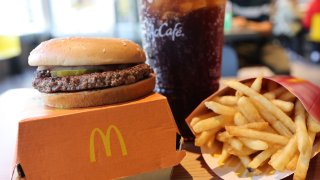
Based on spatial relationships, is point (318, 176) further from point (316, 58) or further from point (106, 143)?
point (316, 58)

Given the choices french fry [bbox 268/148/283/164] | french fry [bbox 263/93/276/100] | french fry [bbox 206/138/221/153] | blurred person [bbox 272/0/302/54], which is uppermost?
french fry [bbox 263/93/276/100]

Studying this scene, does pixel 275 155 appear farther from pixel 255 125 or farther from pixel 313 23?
pixel 313 23

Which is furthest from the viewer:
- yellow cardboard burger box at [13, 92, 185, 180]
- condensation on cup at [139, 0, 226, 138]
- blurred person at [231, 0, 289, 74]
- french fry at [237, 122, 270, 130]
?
blurred person at [231, 0, 289, 74]

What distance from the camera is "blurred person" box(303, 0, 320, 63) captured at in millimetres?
5800

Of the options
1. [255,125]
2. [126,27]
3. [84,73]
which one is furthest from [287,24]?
[84,73]

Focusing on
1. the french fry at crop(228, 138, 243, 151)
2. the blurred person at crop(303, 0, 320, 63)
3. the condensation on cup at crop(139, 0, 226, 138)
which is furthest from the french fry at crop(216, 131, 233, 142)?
the blurred person at crop(303, 0, 320, 63)

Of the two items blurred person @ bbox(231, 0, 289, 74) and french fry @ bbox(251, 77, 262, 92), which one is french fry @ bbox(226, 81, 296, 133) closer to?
french fry @ bbox(251, 77, 262, 92)

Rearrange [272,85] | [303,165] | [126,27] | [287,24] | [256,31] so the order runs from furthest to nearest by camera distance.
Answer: [287,24]
[126,27]
[256,31]
[272,85]
[303,165]

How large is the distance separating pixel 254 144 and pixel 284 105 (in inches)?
5.2

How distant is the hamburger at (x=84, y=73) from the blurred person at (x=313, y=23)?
5808 mm

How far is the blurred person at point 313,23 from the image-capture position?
5.80 meters

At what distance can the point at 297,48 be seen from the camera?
721 cm

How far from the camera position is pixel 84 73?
78 cm

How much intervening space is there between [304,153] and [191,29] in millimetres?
504
